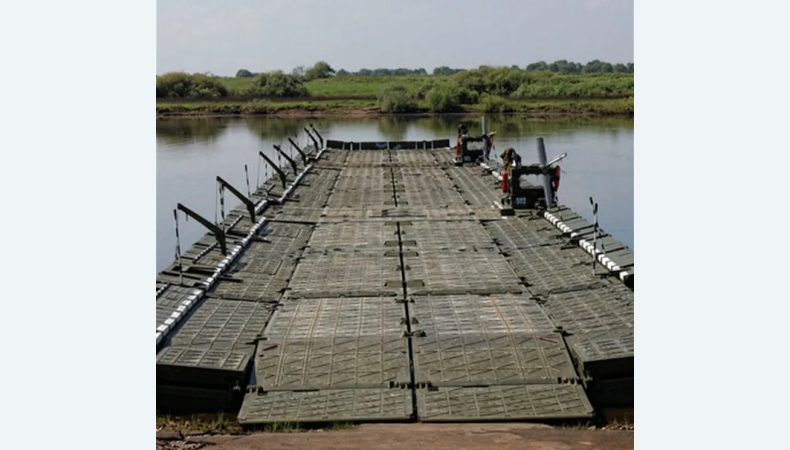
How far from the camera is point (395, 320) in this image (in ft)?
30.8

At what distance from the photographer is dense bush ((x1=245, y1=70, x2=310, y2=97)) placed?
60344mm

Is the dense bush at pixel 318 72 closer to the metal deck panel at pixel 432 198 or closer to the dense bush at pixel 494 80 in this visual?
the dense bush at pixel 494 80

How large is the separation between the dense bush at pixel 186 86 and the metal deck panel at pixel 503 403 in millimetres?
42825

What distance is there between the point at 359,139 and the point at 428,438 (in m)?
34.2

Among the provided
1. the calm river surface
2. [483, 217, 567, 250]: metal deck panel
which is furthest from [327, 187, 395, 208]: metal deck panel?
[483, 217, 567, 250]: metal deck panel

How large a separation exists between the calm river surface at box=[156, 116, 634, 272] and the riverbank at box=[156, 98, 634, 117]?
159 centimetres

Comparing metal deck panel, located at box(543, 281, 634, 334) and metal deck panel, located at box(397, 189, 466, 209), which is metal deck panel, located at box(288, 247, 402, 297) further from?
metal deck panel, located at box(397, 189, 466, 209)

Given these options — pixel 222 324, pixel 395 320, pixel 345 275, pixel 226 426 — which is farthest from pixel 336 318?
pixel 226 426

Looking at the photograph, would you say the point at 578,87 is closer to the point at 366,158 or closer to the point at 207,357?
the point at 366,158

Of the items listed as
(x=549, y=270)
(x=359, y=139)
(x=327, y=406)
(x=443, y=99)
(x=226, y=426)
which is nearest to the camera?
(x=226, y=426)

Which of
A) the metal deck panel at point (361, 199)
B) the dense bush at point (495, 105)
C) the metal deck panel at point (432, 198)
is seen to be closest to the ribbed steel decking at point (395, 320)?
the metal deck panel at point (432, 198)

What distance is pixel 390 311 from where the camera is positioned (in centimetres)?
974

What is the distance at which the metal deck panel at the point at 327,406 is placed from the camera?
282 inches

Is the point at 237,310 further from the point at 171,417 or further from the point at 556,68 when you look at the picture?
the point at 556,68
